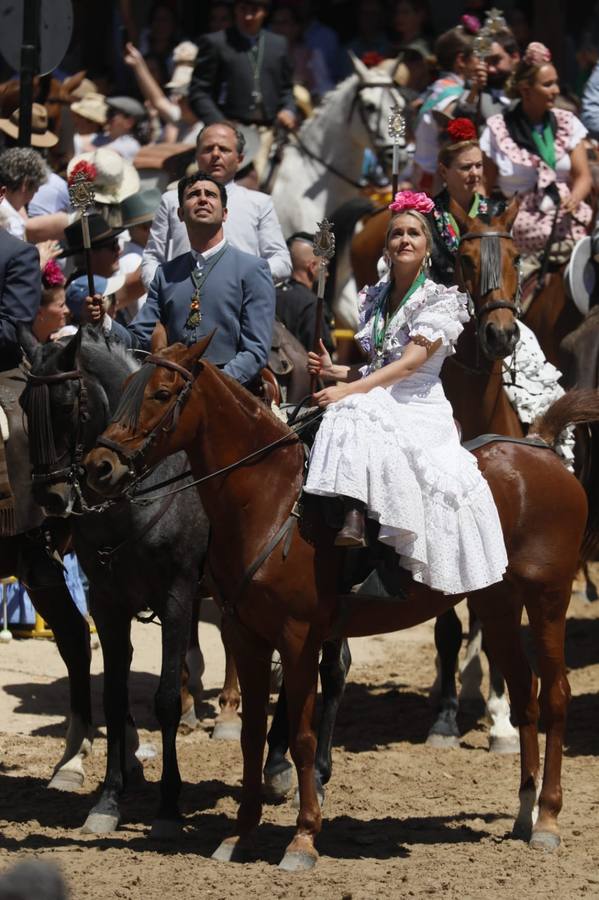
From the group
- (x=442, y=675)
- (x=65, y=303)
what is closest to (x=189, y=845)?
(x=442, y=675)

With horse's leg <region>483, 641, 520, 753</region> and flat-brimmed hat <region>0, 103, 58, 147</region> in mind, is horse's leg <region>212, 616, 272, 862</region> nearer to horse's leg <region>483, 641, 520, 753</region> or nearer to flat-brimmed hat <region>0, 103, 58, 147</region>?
horse's leg <region>483, 641, 520, 753</region>

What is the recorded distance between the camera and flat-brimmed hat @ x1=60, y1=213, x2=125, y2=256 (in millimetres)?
9867

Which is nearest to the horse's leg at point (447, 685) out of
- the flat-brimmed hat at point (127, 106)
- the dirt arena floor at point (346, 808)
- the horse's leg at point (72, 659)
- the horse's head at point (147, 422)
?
the dirt arena floor at point (346, 808)

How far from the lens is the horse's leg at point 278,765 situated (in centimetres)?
782

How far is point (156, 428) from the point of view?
6312 mm

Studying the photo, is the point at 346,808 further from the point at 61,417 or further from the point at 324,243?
the point at 324,243

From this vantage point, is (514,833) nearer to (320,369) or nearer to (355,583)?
(355,583)

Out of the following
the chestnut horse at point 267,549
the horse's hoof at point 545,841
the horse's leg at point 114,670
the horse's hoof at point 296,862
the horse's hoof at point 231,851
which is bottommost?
the horse's hoof at point 545,841

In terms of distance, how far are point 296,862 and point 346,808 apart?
122 centimetres

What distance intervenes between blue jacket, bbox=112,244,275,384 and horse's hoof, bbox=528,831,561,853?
2.55 m

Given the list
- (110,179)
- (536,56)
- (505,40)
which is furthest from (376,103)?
(110,179)

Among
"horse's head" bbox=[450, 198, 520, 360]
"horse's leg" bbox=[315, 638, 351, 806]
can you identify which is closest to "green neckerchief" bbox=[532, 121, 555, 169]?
"horse's head" bbox=[450, 198, 520, 360]

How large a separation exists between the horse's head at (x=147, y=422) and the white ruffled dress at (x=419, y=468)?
0.61 m

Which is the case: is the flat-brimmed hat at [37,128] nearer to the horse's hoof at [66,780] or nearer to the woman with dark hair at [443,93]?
the woman with dark hair at [443,93]
